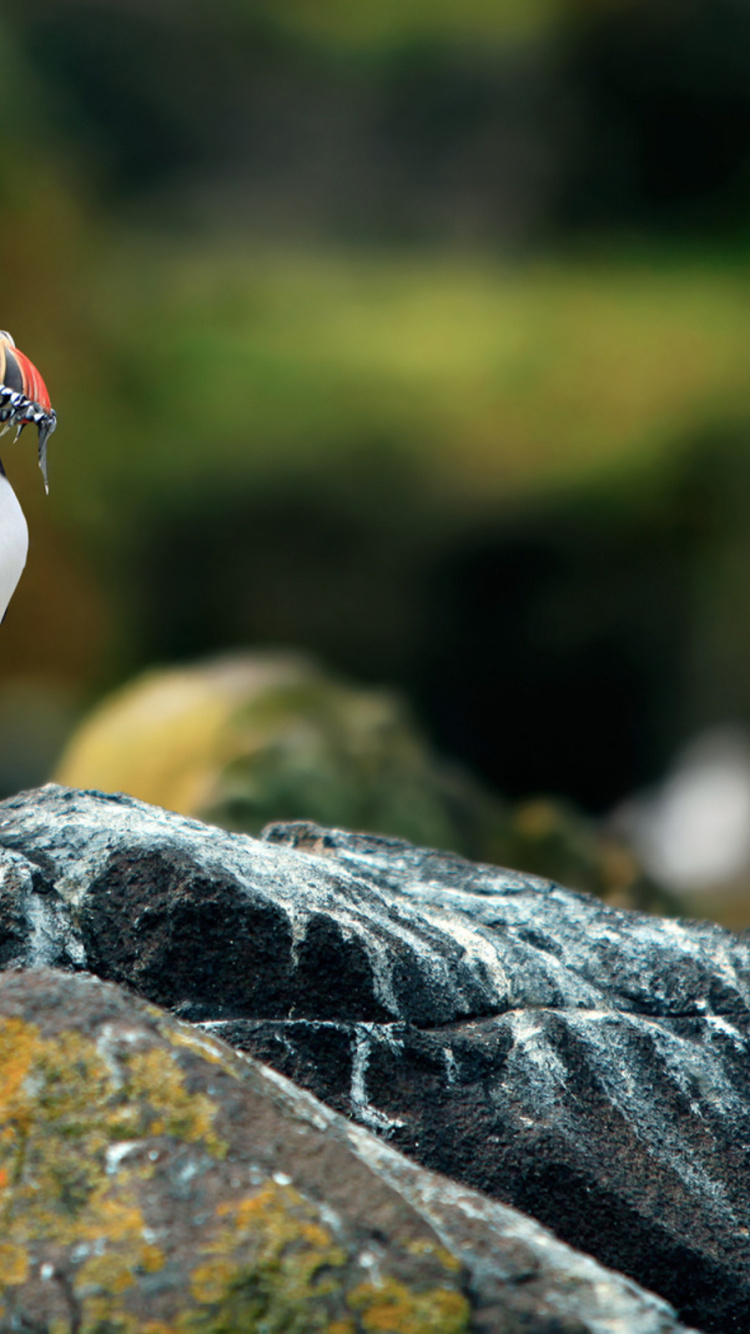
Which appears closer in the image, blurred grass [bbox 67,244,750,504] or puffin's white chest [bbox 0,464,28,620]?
puffin's white chest [bbox 0,464,28,620]

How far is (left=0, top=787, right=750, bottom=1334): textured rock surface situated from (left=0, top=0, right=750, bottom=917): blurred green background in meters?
13.0

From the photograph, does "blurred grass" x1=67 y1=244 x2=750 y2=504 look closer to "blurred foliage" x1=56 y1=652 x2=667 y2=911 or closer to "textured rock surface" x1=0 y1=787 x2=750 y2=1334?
"blurred foliage" x1=56 y1=652 x2=667 y2=911

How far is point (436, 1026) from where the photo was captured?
3078 mm

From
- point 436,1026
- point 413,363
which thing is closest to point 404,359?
point 413,363

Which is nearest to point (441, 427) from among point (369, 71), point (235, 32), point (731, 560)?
point (731, 560)

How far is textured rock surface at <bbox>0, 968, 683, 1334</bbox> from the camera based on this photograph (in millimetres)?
1920

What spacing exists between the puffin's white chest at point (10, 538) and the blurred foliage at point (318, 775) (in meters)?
→ 3.92

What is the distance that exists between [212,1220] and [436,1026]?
1.16 m

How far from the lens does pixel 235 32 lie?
2288 cm

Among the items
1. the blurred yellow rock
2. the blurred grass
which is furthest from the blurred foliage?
the blurred grass

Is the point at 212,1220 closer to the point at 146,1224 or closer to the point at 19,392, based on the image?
the point at 146,1224

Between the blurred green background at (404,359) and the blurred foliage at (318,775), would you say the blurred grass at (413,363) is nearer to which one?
the blurred green background at (404,359)

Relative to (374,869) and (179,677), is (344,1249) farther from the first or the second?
(179,677)

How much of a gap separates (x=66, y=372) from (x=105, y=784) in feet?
42.4
